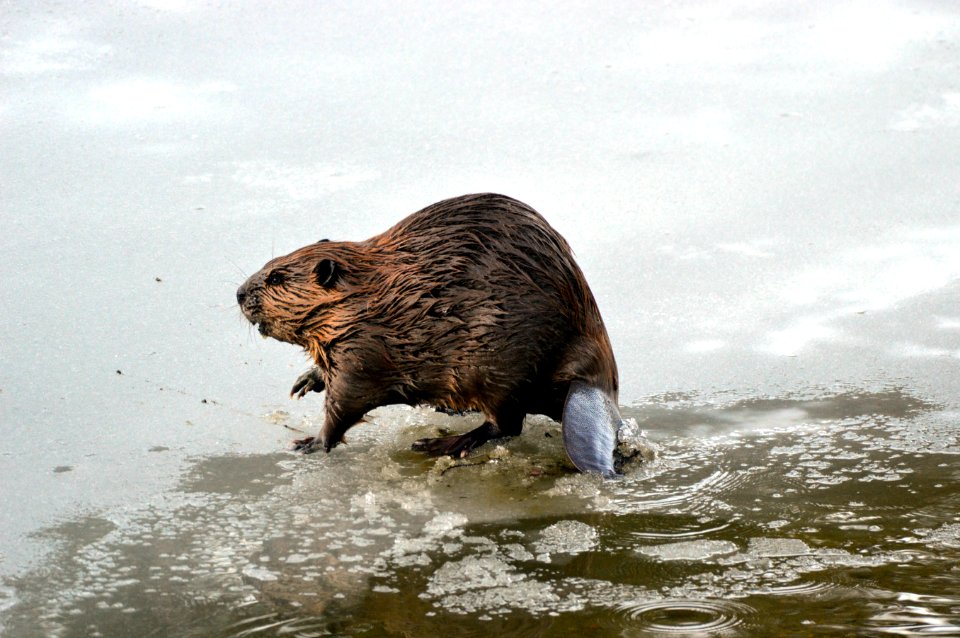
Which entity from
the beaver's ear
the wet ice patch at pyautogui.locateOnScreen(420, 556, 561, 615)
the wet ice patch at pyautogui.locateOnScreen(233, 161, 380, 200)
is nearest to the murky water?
the wet ice patch at pyautogui.locateOnScreen(420, 556, 561, 615)

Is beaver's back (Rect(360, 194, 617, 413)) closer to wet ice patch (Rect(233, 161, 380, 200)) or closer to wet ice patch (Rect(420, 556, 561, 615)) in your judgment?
wet ice patch (Rect(420, 556, 561, 615))

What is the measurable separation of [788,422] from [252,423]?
4.85ft

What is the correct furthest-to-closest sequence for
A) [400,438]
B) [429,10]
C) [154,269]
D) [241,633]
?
[429,10] < [154,269] < [400,438] < [241,633]

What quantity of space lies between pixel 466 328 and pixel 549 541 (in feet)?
2.14

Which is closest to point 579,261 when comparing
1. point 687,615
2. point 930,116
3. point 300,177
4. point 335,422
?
point 300,177

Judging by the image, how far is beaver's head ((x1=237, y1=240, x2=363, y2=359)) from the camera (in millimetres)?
3340

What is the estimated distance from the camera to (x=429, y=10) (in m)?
6.55

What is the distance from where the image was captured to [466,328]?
10.5ft

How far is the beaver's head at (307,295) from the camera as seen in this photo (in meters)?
3.34

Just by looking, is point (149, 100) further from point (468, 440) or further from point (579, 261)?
point (468, 440)

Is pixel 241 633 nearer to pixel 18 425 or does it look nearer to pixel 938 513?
pixel 18 425

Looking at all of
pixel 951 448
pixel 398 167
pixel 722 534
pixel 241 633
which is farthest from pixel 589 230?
pixel 241 633

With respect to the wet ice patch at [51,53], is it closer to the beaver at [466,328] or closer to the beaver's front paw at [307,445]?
the beaver at [466,328]

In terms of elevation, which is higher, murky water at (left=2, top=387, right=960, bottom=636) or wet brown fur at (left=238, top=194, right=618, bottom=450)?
wet brown fur at (left=238, top=194, right=618, bottom=450)
